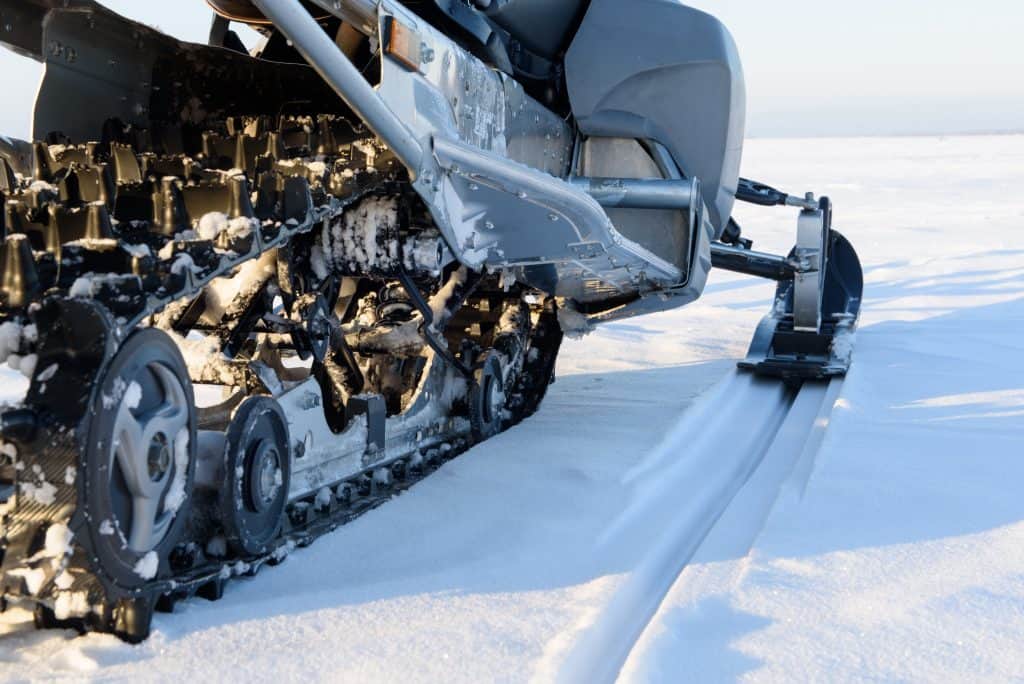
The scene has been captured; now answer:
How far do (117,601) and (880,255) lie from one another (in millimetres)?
11099

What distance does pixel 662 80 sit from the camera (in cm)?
445

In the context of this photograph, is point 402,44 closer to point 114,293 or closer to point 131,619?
point 114,293

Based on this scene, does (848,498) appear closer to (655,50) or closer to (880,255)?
(655,50)

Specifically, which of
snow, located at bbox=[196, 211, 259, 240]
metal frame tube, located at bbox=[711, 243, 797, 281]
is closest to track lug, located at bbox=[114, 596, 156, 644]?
snow, located at bbox=[196, 211, 259, 240]

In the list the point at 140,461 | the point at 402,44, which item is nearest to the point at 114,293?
the point at 140,461

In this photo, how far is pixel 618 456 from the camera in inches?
153

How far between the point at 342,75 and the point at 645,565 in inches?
53.5

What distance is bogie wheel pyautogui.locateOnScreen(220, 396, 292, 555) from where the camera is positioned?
2500 millimetres

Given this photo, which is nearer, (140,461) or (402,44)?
(140,461)

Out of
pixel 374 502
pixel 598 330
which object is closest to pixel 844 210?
pixel 598 330

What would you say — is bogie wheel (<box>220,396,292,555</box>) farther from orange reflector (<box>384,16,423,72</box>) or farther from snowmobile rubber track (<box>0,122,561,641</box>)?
orange reflector (<box>384,16,423,72</box>)

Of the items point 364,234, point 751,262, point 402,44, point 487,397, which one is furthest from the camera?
point 751,262

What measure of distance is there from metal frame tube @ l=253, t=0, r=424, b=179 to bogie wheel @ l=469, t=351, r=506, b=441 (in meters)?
1.41

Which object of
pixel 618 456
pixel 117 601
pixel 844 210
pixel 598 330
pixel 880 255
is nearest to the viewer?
pixel 117 601
